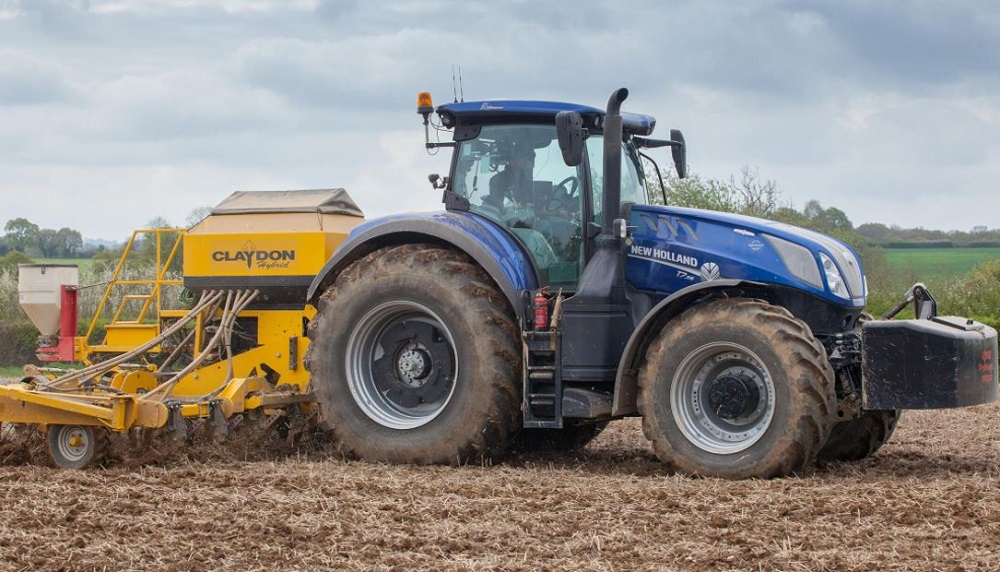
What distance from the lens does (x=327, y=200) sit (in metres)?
10.4

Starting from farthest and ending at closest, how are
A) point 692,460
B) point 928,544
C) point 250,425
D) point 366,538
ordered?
point 250,425 → point 692,460 → point 366,538 → point 928,544

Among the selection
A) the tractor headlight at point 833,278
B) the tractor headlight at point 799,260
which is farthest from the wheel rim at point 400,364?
the tractor headlight at point 833,278

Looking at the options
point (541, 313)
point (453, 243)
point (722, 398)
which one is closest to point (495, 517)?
point (722, 398)

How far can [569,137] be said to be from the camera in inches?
322

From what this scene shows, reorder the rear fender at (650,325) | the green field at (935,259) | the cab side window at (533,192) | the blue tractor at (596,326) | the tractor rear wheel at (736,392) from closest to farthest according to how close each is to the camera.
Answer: the tractor rear wheel at (736,392) < the blue tractor at (596,326) < the rear fender at (650,325) < the cab side window at (533,192) < the green field at (935,259)

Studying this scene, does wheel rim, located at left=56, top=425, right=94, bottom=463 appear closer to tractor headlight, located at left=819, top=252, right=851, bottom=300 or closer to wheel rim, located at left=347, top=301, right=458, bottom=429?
wheel rim, located at left=347, top=301, right=458, bottom=429

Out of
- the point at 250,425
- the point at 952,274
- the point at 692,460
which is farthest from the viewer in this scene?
the point at 952,274

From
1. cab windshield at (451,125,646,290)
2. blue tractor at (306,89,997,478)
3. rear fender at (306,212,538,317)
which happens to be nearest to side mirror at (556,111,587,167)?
blue tractor at (306,89,997,478)

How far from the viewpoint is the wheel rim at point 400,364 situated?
8.98m

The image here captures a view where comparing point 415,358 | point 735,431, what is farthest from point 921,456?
point 415,358

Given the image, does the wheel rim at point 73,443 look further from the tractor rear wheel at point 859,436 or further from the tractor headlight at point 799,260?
the tractor rear wheel at point 859,436

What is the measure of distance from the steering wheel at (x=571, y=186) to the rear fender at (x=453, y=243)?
0.50 meters

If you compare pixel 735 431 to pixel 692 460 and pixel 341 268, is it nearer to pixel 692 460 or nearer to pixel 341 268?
pixel 692 460

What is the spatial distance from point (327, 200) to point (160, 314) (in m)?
1.69
